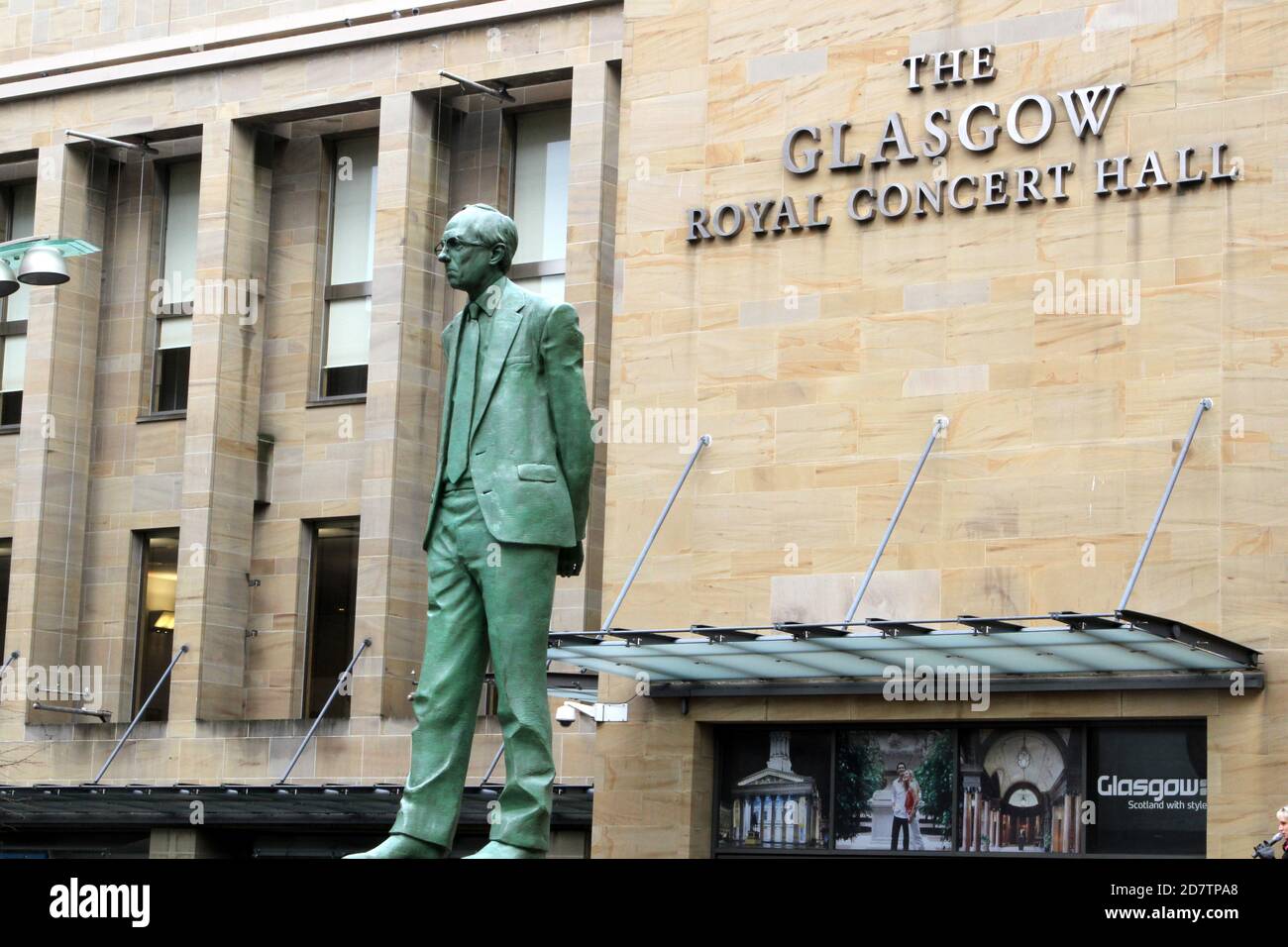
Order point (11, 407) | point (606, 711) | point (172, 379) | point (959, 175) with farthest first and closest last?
point (11, 407), point (172, 379), point (606, 711), point (959, 175)

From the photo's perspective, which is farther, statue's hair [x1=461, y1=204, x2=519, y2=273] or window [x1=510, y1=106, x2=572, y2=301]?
window [x1=510, y1=106, x2=572, y2=301]

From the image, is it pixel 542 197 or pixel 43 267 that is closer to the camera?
pixel 43 267

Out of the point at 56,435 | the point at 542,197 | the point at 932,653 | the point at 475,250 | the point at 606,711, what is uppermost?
the point at 542,197

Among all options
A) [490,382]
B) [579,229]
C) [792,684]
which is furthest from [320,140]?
[490,382]

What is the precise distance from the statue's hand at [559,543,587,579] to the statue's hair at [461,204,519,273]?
1.65 meters

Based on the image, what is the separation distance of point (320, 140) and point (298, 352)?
11.2ft

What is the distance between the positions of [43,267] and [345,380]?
10.7 m

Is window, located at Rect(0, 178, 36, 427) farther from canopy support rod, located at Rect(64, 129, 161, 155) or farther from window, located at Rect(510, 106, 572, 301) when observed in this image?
window, located at Rect(510, 106, 572, 301)

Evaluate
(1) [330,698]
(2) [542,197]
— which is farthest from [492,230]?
A: (2) [542,197]

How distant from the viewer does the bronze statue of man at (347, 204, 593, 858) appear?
12.8 metres

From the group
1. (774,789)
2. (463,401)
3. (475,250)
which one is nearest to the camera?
(463,401)

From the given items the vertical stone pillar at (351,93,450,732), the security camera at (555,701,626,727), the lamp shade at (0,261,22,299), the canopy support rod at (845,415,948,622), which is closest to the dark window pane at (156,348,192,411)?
the vertical stone pillar at (351,93,450,732)

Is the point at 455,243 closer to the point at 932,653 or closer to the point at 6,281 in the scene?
the point at 932,653

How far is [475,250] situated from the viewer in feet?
44.5
